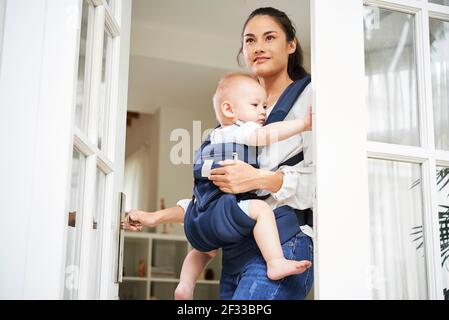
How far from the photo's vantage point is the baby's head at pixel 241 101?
2.46m

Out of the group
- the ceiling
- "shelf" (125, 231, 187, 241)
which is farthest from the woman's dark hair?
"shelf" (125, 231, 187, 241)

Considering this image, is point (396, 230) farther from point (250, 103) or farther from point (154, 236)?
point (154, 236)

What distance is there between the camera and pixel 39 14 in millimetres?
1456

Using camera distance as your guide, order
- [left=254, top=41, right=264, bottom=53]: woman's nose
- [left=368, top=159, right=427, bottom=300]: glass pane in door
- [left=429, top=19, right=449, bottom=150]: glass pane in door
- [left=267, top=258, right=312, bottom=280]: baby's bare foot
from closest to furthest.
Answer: [left=368, top=159, right=427, bottom=300]: glass pane in door
[left=429, top=19, right=449, bottom=150]: glass pane in door
[left=267, top=258, right=312, bottom=280]: baby's bare foot
[left=254, top=41, right=264, bottom=53]: woman's nose

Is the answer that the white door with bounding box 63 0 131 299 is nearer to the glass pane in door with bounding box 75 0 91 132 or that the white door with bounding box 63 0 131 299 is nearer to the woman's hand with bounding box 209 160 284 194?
the glass pane in door with bounding box 75 0 91 132

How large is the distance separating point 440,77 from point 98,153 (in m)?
1.05

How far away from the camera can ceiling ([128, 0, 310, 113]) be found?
3.34 meters

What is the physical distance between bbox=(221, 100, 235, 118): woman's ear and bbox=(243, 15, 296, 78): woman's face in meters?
0.26

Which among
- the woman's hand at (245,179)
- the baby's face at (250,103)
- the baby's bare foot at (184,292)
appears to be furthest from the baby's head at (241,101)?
the baby's bare foot at (184,292)

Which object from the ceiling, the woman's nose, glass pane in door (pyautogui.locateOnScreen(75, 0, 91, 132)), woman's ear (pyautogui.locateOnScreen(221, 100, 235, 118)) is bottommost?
glass pane in door (pyautogui.locateOnScreen(75, 0, 91, 132))

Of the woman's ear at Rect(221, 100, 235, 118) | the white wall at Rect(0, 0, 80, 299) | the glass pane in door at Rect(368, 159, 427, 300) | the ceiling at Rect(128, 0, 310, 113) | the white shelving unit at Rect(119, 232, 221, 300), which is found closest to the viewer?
the white wall at Rect(0, 0, 80, 299)
